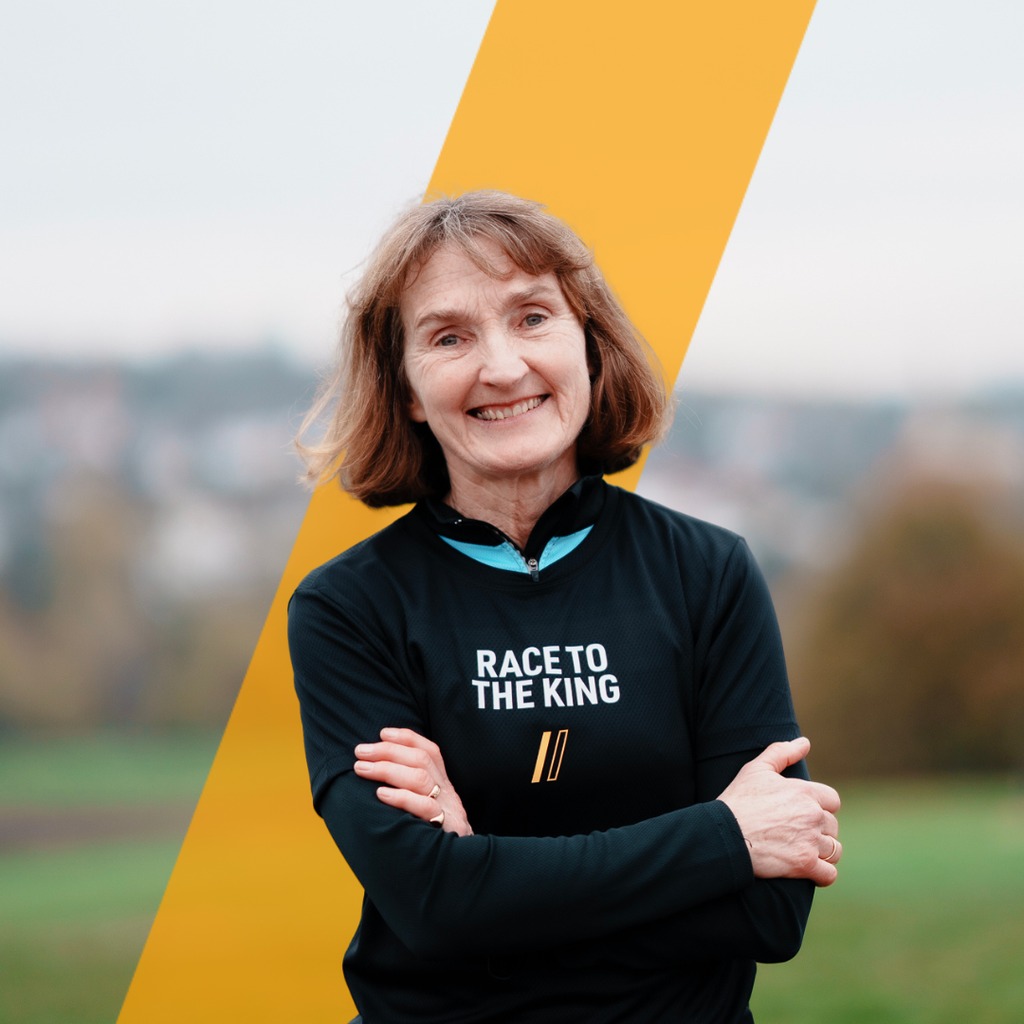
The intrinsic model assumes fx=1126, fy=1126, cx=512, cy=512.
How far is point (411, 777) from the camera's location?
1406 millimetres

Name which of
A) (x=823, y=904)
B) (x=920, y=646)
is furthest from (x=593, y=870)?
(x=920, y=646)

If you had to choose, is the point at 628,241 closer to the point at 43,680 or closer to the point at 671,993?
the point at 671,993

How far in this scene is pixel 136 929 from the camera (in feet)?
10.2

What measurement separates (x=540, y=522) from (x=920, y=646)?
306cm

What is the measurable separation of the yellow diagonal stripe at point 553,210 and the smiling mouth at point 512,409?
81 cm

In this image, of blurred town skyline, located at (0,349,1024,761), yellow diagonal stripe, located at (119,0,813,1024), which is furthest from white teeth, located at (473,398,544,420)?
blurred town skyline, located at (0,349,1024,761)

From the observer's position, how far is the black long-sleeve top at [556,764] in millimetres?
1363

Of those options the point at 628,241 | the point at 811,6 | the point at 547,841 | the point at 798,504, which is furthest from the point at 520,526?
the point at 798,504

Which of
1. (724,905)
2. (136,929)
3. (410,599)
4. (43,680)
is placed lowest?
(136,929)

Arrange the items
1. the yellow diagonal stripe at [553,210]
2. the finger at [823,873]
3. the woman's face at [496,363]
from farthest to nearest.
→ the yellow diagonal stripe at [553,210], the woman's face at [496,363], the finger at [823,873]

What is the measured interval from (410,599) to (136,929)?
2044 mm

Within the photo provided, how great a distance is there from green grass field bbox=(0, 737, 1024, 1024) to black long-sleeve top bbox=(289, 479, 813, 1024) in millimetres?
1658

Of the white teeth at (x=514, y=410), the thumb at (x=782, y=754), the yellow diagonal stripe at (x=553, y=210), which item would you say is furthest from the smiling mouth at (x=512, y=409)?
the yellow diagonal stripe at (x=553, y=210)

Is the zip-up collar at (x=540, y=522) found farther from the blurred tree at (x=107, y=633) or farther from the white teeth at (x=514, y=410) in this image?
the blurred tree at (x=107, y=633)
